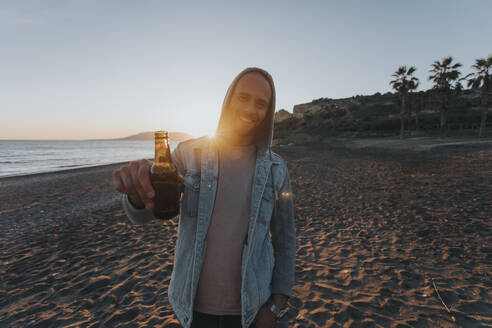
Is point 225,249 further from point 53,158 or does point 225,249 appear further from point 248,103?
point 53,158

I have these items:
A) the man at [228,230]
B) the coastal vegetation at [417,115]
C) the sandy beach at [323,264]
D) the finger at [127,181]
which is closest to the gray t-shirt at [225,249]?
the man at [228,230]

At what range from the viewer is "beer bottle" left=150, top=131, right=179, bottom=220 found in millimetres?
1378

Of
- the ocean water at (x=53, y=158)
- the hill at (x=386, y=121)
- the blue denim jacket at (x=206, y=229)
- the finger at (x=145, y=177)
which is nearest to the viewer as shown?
the finger at (x=145, y=177)

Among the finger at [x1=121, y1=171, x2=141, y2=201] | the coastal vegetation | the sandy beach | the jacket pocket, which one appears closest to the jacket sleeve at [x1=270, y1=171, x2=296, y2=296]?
the jacket pocket

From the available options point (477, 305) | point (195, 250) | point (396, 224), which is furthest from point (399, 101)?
point (195, 250)

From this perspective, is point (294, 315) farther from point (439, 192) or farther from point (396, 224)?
point (439, 192)

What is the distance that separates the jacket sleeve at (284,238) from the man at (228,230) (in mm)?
24

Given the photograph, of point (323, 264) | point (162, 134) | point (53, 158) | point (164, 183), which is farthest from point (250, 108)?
point (53, 158)

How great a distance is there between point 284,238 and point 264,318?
1.98ft

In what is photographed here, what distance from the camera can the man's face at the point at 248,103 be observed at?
1857mm

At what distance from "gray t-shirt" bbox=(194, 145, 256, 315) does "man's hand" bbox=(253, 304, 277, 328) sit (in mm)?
234

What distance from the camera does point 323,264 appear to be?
16.2 ft

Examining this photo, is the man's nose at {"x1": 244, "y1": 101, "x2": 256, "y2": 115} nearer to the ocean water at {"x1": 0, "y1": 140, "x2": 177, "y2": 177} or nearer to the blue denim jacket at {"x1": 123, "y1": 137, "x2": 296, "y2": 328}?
the blue denim jacket at {"x1": 123, "y1": 137, "x2": 296, "y2": 328}

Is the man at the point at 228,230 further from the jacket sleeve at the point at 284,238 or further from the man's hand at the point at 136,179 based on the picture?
the man's hand at the point at 136,179
